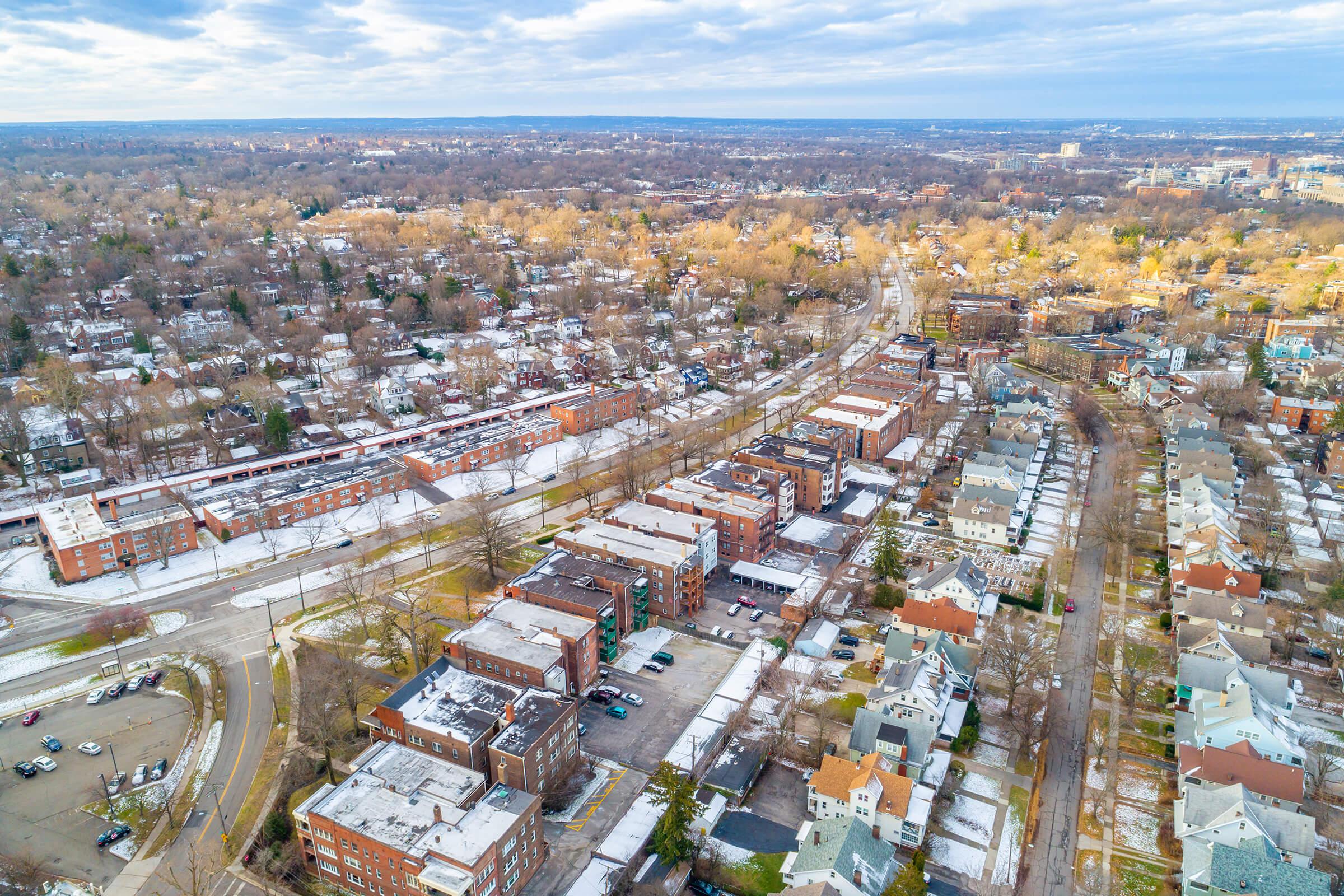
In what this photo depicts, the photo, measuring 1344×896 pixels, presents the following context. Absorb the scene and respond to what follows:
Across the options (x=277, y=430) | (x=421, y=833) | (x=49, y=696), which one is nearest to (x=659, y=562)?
(x=421, y=833)

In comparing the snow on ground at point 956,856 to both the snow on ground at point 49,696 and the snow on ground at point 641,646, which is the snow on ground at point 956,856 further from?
the snow on ground at point 49,696

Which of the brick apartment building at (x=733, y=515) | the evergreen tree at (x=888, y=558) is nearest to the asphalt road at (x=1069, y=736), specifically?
the evergreen tree at (x=888, y=558)

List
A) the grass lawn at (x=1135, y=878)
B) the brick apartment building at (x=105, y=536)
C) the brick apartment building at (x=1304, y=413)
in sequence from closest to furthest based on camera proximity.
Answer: the grass lawn at (x=1135, y=878), the brick apartment building at (x=105, y=536), the brick apartment building at (x=1304, y=413)

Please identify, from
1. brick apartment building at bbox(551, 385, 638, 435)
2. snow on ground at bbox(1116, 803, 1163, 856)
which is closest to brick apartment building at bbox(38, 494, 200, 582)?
brick apartment building at bbox(551, 385, 638, 435)

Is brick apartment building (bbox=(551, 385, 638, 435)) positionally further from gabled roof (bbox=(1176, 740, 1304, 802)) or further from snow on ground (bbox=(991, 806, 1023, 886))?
gabled roof (bbox=(1176, 740, 1304, 802))

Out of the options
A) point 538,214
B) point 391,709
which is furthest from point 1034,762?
point 538,214
